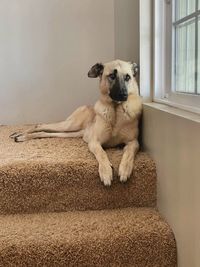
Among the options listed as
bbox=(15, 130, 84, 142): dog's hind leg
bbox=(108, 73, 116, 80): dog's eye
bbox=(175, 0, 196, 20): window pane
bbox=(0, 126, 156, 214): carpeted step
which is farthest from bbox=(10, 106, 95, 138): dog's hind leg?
bbox=(175, 0, 196, 20): window pane

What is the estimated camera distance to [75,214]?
1691 mm

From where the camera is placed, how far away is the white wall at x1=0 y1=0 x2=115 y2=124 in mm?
2986

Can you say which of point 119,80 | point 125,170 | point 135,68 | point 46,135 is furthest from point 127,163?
point 46,135

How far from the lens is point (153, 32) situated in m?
1.99

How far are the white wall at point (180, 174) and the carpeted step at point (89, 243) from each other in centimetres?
8

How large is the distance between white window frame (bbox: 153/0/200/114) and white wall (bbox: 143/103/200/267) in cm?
23

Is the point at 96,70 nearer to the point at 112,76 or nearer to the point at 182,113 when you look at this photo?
the point at 112,76

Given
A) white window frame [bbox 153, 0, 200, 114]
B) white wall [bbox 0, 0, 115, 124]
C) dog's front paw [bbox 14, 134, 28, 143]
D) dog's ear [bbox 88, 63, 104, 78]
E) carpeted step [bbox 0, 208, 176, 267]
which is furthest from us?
white wall [bbox 0, 0, 115, 124]

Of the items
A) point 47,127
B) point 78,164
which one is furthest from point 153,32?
point 47,127

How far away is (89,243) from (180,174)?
1.46 ft

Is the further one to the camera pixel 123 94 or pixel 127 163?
pixel 123 94

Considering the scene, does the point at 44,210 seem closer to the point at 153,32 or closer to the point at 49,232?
the point at 49,232

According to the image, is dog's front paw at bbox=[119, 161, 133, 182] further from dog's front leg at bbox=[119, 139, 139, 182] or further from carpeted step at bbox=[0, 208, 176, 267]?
carpeted step at bbox=[0, 208, 176, 267]

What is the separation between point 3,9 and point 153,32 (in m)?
1.51
